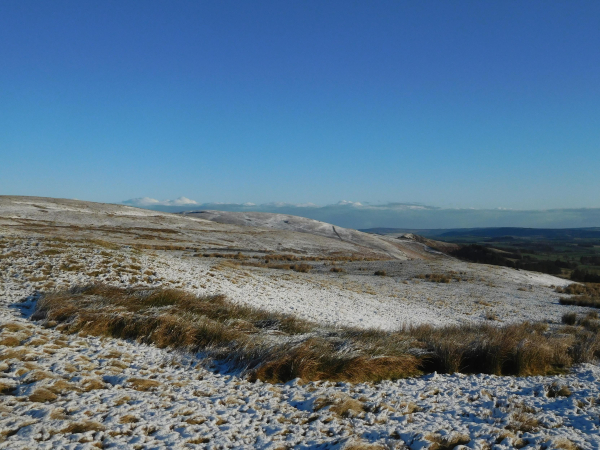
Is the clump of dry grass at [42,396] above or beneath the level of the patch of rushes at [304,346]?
above

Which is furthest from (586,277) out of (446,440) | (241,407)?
(241,407)

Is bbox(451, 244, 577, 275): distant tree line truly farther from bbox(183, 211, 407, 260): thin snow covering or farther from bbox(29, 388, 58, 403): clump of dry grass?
bbox(29, 388, 58, 403): clump of dry grass

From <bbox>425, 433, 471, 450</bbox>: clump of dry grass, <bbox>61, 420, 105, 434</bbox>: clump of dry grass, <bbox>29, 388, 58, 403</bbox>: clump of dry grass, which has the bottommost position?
<bbox>425, 433, 471, 450</bbox>: clump of dry grass

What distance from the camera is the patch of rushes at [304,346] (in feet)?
26.5

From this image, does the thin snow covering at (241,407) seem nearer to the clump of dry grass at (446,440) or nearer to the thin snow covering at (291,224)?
the clump of dry grass at (446,440)

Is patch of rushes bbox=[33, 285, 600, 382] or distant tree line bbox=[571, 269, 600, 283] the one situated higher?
patch of rushes bbox=[33, 285, 600, 382]

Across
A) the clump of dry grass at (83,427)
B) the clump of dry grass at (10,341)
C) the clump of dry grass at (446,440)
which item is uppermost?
the clump of dry grass at (10,341)

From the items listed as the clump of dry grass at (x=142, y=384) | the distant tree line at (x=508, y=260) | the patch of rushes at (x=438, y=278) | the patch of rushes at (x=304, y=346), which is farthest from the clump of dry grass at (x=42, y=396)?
the distant tree line at (x=508, y=260)

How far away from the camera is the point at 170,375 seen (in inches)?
289

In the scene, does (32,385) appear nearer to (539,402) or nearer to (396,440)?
(396,440)

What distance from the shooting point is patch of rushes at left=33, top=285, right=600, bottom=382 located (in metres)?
8.07

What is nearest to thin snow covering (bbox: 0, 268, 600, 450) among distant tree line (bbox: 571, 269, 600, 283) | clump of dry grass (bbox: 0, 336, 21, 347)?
clump of dry grass (bbox: 0, 336, 21, 347)

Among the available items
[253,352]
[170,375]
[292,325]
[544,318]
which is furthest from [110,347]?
[544,318]

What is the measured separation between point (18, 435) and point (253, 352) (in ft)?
14.4
